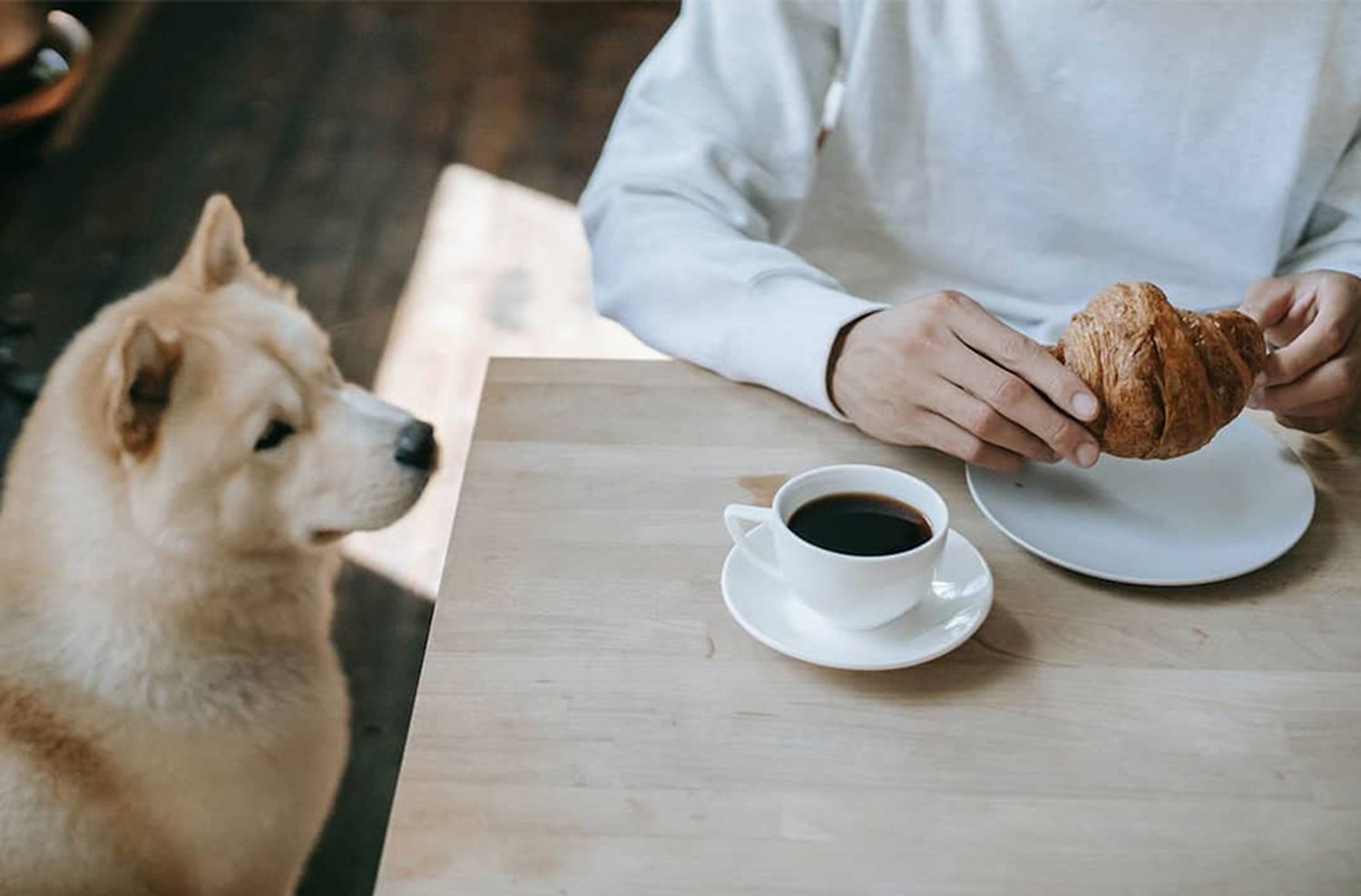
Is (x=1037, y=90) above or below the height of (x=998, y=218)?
above

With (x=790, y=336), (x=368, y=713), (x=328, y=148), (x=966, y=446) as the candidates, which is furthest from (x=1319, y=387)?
(x=328, y=148)

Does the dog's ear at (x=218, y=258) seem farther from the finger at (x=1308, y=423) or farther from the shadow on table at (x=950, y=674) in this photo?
the finger at (x=1308, y=423)

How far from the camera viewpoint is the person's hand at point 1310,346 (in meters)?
0.93

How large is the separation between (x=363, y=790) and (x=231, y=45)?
2280 millimetres

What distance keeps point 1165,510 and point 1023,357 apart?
141mm

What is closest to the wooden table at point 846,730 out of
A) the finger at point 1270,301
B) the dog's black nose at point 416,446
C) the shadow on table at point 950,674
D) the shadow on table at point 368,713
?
the shadow on table at point 950,674

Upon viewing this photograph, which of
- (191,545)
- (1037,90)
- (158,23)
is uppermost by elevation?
(1037,90)

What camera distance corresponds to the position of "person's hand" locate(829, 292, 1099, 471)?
2.85 ft

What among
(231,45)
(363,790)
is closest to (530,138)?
(231,45)

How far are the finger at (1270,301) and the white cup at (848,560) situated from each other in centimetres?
34

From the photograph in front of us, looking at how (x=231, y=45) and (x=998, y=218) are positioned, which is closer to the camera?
(x=998, y=218)

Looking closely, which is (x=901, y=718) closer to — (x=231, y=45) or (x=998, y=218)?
(x=998, y=218)

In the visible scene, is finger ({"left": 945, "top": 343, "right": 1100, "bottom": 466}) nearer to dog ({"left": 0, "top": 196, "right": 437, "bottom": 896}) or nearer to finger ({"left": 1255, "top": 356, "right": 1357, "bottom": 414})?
finger ({"left": 1255, "top": 356, "right": 1357, "bottom": 414})

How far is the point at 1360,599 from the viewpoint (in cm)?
82
